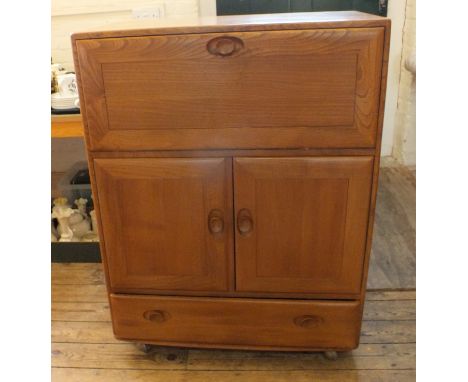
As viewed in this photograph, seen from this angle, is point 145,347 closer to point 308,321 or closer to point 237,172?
point 308,321

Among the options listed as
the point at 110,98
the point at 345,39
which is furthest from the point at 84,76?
the point at 345,39

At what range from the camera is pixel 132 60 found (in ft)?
2.77

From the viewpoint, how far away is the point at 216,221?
3.16 feet

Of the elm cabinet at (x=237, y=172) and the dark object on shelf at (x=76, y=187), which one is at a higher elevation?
the elm cabinet at (x=237, y=172)

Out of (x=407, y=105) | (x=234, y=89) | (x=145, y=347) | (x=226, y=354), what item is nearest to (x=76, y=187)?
(x=145, y=347)

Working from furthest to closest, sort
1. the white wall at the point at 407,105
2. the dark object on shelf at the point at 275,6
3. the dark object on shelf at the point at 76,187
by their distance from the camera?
1. the white wall at the point at 407,105
2. the dark object on shelf at the point at 275,6
3. the dark object on shelf at the point at 76,187

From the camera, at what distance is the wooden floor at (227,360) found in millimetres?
1104

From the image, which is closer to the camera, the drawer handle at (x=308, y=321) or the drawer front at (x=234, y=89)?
the drawer front at (x=234, y=89)

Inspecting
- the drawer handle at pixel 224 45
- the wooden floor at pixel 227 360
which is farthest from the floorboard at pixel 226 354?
the drawer handle at pixel 224 45

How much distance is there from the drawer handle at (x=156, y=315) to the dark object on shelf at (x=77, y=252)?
602mm

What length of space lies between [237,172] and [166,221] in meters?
0.22

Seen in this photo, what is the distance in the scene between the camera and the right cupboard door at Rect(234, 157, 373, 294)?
90 cm

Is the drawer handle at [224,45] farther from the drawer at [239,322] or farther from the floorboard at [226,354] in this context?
the floorboard at [226,354]

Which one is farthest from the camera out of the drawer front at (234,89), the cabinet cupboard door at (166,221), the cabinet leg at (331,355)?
the cabinet leg at (331,355)
